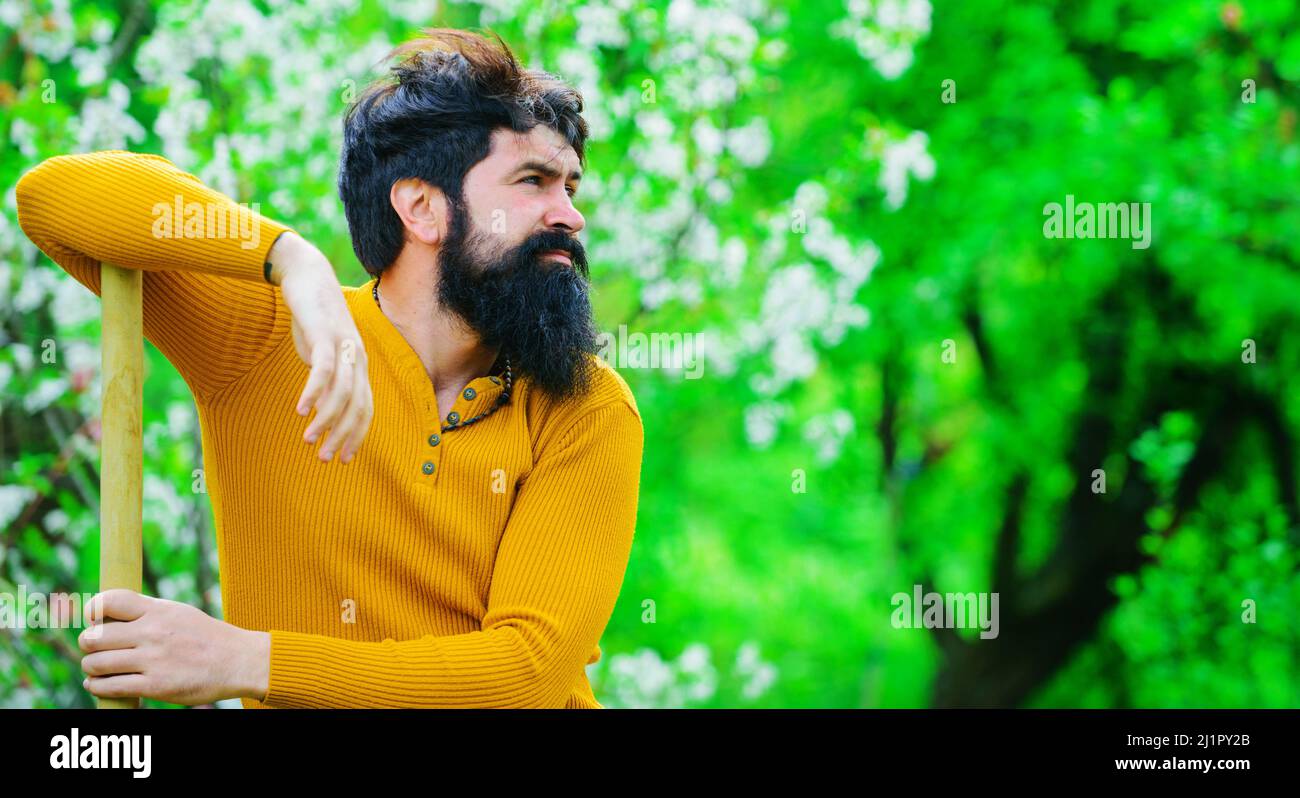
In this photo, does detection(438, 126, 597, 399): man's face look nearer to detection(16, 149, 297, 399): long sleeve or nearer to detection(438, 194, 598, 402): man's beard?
detection(438, 194, 598, 402): man's beard

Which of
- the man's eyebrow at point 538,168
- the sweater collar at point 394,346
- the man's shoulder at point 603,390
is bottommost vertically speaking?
the man's shoulder at point 603,390

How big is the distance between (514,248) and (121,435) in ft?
2.86

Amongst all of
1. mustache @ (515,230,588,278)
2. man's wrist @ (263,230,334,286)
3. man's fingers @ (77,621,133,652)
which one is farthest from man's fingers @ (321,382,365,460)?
mustache @ (515,230,588,278)

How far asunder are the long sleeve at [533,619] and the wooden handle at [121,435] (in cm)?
27

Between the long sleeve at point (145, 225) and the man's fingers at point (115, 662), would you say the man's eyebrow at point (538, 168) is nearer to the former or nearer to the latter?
the long sleeve at point (145, 225)

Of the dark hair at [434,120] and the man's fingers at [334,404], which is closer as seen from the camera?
the man's fingers at [334,404]

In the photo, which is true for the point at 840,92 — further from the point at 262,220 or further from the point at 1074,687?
the point at 262,220

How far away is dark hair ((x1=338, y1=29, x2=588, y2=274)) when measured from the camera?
2637 millimetres

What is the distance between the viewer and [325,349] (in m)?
2.01

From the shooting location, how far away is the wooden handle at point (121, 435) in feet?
6.78

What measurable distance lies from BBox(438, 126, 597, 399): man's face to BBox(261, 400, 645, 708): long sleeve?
0.23 metres

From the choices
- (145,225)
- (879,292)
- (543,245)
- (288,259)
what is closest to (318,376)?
(288,259)

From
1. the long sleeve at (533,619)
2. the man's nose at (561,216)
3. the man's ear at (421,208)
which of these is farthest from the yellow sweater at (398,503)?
the man's nose at (561,216)

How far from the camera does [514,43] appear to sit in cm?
532
